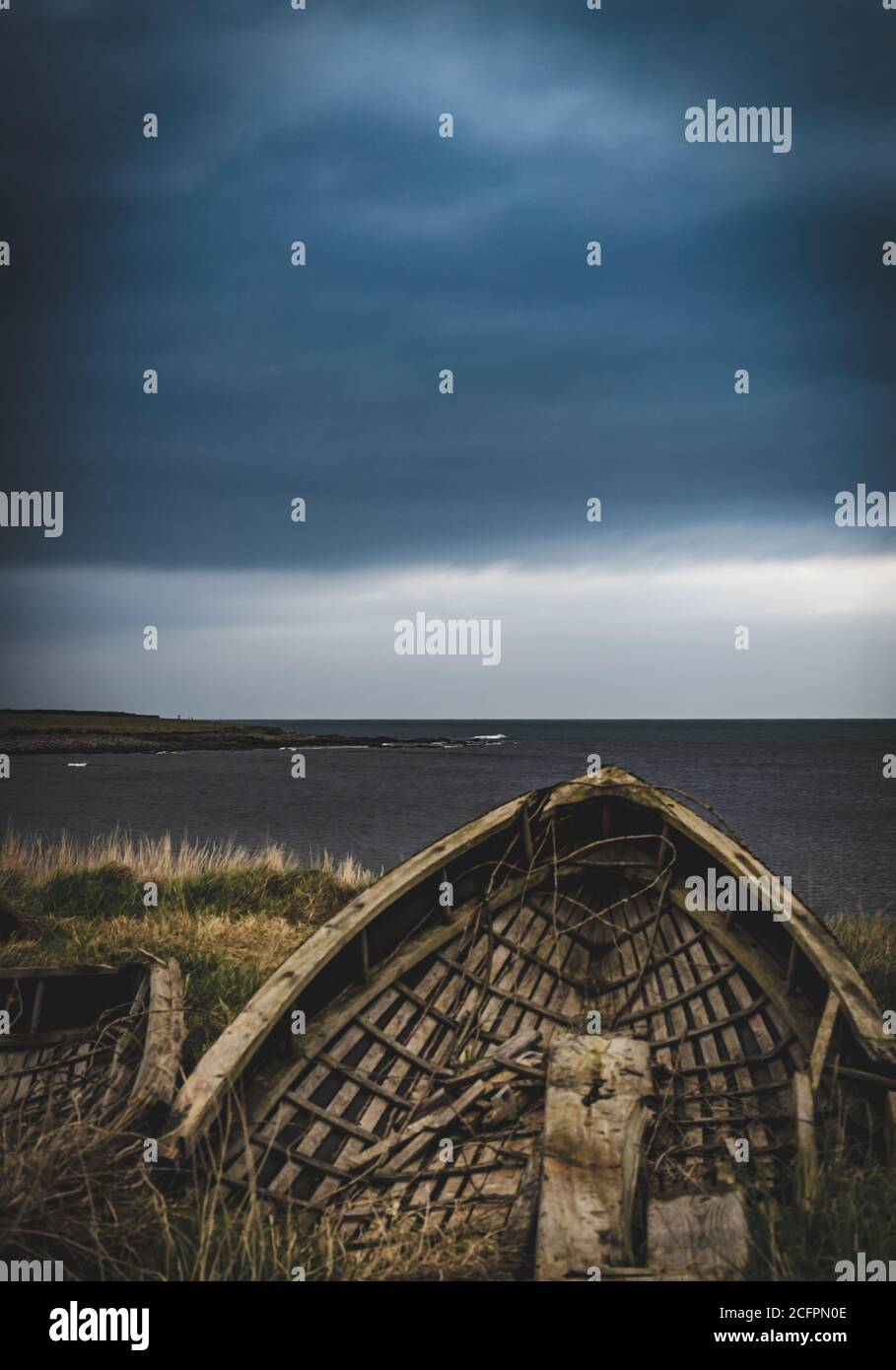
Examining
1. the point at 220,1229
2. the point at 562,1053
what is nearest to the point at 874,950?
the point at 562,1053

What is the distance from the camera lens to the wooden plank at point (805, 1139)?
3760 millimetres

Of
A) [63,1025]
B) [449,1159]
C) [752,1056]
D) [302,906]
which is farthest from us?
[302,906]

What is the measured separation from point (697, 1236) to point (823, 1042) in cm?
120

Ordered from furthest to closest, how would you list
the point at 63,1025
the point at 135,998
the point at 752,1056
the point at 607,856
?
the point at 607,856
the point at 63,1025
the point at 135,998
the point at 752,1056

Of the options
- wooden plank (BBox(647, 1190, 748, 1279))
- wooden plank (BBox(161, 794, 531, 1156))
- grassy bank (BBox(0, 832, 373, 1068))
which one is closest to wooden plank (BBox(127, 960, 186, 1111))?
wooden plank (BBox(161, 794, 531, 1156))

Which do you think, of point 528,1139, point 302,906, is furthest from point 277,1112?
point 302,906

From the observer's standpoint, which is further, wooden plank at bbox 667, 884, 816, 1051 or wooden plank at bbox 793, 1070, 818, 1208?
wooden plank at bbox 667, 884, 816, 1051

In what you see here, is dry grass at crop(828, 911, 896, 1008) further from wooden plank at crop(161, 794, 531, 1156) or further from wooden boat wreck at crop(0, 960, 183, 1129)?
wooden boat wreck at crop(0, 960, 183, 1129)

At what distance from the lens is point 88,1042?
5453 mm

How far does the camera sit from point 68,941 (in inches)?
343

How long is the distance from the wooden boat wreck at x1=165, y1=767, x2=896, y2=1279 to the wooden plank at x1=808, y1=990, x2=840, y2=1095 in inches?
0.6

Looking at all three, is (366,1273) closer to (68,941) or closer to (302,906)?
(68,941)

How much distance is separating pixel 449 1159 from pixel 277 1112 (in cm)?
81

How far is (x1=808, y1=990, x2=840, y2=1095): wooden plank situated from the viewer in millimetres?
4309
